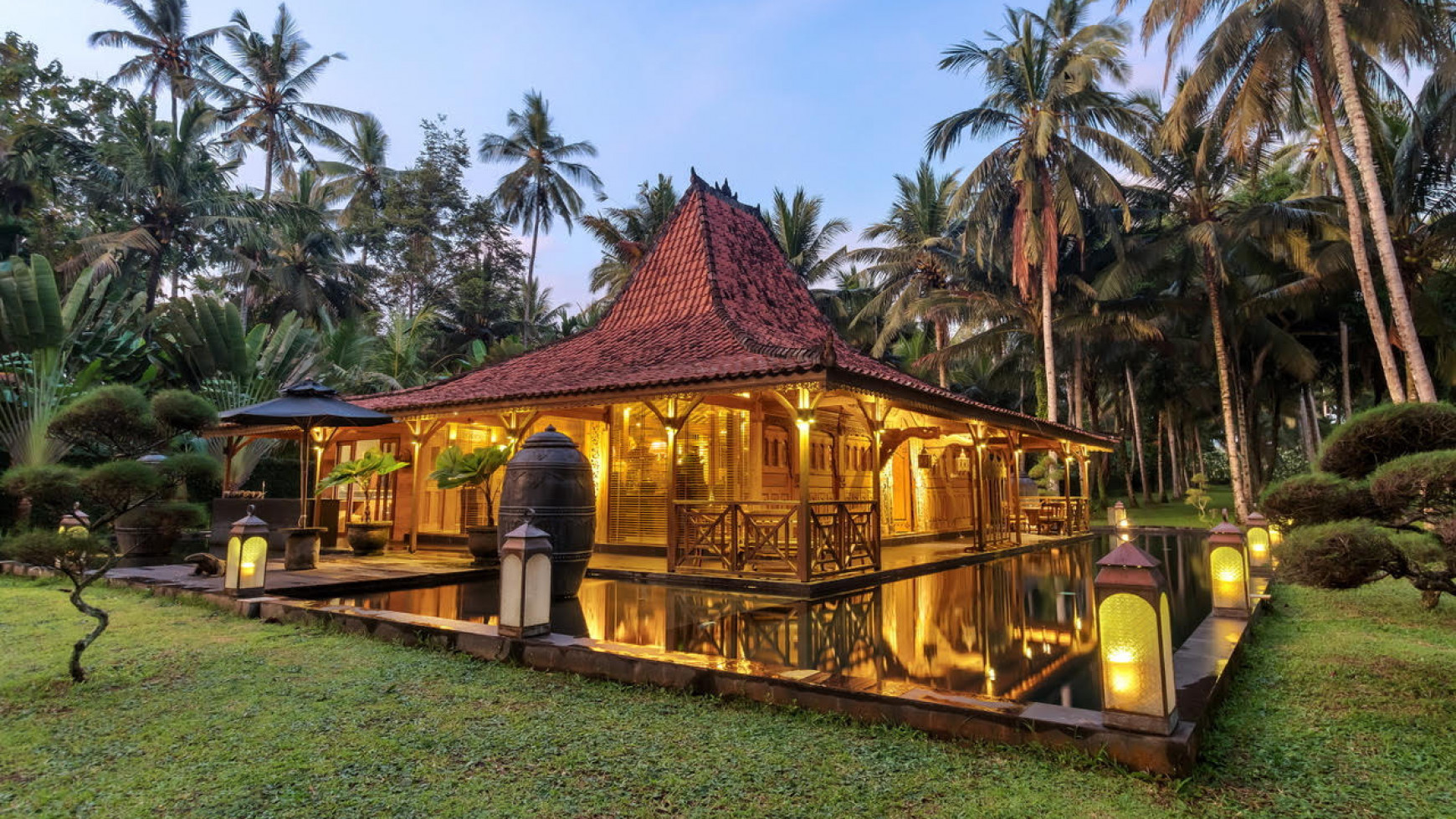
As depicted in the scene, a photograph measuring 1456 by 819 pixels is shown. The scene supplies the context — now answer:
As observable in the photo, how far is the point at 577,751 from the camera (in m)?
3.33

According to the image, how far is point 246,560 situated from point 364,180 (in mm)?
32705

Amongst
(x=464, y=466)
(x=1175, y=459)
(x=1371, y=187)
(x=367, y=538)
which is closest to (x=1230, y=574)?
(x=464, y=466)

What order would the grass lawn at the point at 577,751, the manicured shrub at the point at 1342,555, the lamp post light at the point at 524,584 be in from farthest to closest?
the lamp post light at the point at 524,584 < the manicured shrub at the point at 1342,555 < the grass lawn at the point at 577,751

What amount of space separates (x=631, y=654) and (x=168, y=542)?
30.8 ft

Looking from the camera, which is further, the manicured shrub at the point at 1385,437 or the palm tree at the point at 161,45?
the palm tree at the point at 161,45

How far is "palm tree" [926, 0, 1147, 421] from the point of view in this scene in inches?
798

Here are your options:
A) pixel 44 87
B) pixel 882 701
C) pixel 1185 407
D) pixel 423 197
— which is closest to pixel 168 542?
pixel 882 701

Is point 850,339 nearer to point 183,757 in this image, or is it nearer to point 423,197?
point 423,197

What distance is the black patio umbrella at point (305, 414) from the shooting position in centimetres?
999

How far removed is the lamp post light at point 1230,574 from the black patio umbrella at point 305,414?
33.8ft

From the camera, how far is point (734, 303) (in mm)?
13289

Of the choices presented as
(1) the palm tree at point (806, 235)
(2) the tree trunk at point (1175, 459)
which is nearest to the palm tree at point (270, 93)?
(1) the palm tree at point (806, 235)

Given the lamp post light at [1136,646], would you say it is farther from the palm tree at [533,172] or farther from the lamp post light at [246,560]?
the palm tree at [533,172]

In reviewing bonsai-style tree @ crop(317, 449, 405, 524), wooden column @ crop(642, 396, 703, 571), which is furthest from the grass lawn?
bonsai-style tree @ crop(317, 449, 405, 524)
